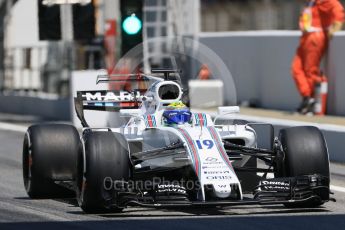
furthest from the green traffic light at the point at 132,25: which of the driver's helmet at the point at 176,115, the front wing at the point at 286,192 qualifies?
the front wing at the point at 286,192

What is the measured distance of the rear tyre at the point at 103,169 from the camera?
36.4 ft

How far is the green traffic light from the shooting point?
18.3 metres

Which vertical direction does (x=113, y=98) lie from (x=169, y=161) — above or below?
above

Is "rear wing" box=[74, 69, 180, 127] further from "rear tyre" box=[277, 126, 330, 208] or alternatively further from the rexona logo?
"rear tyre" box=[277, 126, 330, 208]

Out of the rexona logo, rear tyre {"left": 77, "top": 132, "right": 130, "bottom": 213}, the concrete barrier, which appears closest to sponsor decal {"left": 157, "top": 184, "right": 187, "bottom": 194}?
rear tyre {"left": 77, "top": 132, "right": 130, "bottom": 213}

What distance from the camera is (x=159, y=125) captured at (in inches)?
477

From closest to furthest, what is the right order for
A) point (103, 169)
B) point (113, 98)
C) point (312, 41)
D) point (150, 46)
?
point (103, 169)
point (113, 98)
point (312, 41)
point (150, 46)

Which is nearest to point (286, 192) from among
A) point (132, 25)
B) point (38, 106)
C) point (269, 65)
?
point (132, 25)

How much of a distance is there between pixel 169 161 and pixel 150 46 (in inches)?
693

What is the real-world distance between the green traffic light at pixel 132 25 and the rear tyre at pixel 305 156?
686 cm

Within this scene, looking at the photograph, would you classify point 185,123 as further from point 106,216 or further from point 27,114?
point 27,114

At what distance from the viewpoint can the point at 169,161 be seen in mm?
11664

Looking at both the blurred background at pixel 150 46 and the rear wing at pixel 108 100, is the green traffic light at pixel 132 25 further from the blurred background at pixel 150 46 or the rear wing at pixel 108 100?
the rear wing at pixel 108 100

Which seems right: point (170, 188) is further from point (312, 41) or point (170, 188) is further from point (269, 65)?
point (269, 65)
